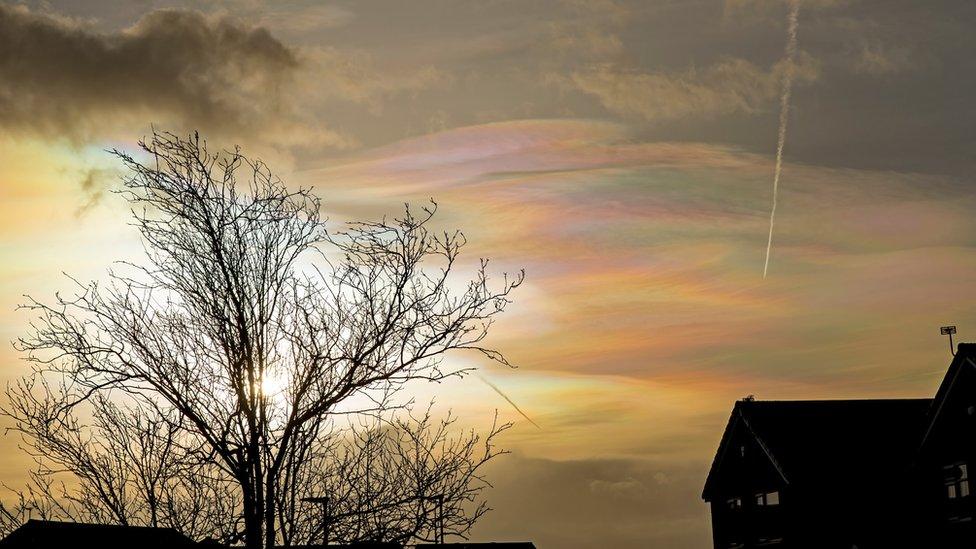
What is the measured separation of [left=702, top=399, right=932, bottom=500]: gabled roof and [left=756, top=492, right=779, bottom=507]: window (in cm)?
181

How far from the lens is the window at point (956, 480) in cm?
4431

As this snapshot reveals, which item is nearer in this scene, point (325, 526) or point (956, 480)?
point (325, 526)

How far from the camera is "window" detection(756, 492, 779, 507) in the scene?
56000 mm

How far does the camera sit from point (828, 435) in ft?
183

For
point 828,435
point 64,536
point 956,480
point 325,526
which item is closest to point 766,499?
point 828,435

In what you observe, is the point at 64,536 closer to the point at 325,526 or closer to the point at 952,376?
the point at 325,526

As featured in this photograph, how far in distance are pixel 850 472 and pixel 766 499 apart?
5.40 metres

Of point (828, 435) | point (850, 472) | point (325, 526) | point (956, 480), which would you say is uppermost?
point (828, 435)

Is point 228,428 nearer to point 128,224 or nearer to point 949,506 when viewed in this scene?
point 128,224

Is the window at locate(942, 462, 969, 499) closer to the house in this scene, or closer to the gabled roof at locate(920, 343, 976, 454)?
the house

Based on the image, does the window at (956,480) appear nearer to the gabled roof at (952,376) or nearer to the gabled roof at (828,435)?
the gabled roof at (952,376)

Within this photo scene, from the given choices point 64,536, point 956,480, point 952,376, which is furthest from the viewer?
point 956,480

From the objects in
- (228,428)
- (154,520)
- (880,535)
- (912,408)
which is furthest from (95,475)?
(912,408)

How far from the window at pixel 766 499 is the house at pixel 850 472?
0.17ft
